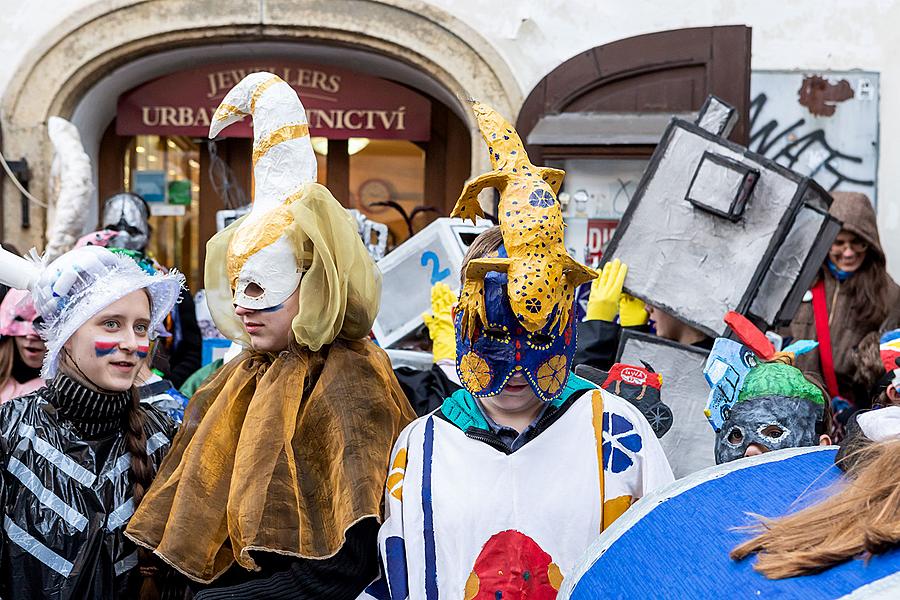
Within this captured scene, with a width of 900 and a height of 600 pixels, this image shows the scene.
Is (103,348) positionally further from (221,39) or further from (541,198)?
(221,39)

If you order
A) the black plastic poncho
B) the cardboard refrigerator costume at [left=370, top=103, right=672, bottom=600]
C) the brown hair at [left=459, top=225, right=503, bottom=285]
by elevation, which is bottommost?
the black plastic poncho

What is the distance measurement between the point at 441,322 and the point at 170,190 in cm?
474

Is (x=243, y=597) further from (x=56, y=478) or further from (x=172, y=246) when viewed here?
(x=172, y=246)

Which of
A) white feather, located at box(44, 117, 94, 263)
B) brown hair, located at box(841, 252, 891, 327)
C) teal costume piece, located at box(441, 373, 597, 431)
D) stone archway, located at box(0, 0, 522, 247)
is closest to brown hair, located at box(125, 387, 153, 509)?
teal costume piece, located at box(441, 373, 597, 431)

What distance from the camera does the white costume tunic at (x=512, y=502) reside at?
7.01 ft

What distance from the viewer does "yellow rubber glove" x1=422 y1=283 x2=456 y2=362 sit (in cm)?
377

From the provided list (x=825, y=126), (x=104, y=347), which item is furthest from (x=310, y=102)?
(x=104, y=347)

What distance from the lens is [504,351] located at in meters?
2.16

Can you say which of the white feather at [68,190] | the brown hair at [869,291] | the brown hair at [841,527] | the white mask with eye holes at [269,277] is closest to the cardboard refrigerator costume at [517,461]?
the white mask with eye holes at [269,277]

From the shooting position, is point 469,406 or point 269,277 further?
point 269,277

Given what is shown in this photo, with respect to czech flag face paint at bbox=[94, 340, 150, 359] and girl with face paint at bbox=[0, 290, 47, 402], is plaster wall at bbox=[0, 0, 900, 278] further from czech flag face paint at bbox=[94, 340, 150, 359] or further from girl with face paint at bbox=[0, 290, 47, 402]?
czech flag face paint at bbox=[94, 340, 150, 359]

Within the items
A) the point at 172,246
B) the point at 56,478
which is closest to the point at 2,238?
the point at 172,246

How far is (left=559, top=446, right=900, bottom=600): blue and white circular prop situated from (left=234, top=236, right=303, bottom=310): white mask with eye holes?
119cm

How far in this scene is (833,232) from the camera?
3611mm
